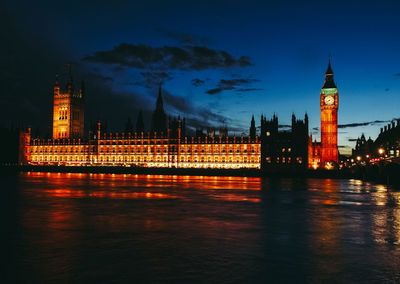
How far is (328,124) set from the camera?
439ft

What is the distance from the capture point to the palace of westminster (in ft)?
380

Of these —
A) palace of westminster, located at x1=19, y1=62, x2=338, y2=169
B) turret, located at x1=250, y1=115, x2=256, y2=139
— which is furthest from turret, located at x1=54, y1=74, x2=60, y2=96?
turret, located at x1=250, y1=115, x2=256, y2=139

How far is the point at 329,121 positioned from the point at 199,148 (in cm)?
4336

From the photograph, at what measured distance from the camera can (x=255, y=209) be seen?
2317 centimetres

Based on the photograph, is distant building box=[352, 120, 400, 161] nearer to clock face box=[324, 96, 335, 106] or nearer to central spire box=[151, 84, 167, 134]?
clock face box=[324, 96, 335, 106]

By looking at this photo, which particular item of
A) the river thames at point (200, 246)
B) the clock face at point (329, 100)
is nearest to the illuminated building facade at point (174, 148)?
the clock face at point (329, 100)

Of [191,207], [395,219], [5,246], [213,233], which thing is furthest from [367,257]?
[191,207]

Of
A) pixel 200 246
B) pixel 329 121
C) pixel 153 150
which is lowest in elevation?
pixel 200 246

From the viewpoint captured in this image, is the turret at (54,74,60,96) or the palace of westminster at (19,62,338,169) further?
the turret at (54,74,60,96)

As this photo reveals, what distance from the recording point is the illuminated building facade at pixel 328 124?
432 feet

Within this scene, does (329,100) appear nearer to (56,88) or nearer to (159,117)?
(159,117)

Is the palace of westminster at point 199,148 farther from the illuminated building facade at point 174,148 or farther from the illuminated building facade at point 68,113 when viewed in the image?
the illuminated building facade at point 68,113

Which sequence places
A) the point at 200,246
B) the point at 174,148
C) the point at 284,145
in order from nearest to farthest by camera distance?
the point at 200,246 → the point at 284,145 → the point at 174,148

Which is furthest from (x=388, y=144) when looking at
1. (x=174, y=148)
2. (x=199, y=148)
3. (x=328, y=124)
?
(x=174, y=148)
